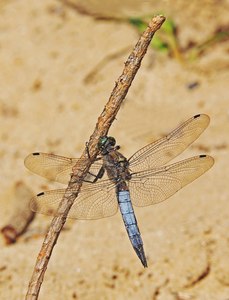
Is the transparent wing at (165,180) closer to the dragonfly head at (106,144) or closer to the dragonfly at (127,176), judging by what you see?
the dragonfly at (127,176)

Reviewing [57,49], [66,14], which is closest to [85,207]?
[57,49]

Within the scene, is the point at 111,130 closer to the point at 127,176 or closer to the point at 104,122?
the point at 127,176

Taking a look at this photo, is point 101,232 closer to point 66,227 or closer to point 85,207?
point 66,227

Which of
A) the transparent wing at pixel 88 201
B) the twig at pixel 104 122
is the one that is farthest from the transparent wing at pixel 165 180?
the twig at pixel 104 122

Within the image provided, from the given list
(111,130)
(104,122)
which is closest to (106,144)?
(104,122)

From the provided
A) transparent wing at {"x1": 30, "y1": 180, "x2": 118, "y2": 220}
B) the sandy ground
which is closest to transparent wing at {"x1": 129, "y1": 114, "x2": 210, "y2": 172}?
transparent wing at {"x1": 30, "y1": 180, "x2": 118, "y2": 220}

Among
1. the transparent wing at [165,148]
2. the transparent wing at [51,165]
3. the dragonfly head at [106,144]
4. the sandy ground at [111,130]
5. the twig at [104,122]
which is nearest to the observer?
the twig at [104,122]

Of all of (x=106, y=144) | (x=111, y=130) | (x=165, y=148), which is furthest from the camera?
(x=111, y=130)
